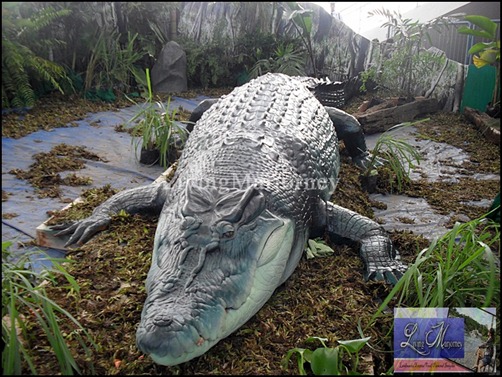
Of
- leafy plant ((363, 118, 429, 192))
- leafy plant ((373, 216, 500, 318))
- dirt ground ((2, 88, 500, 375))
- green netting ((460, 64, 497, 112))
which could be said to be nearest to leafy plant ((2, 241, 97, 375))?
dirt ground ((2, 88, 500, 375))

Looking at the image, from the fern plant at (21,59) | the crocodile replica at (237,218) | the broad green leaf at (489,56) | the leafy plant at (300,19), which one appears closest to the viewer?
the fern plant at (21,59)

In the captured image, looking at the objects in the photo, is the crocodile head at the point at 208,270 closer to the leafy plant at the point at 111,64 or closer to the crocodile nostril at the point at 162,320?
the crocodile nostril at the point at 162,320

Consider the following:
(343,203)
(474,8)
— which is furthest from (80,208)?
(474,8)

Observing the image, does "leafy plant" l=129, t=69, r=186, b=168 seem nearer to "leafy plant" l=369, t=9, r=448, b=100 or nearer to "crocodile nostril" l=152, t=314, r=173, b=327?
"crocodile nostril" l=152, t=314, r=173, b=327

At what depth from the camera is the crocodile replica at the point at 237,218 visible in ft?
5.21

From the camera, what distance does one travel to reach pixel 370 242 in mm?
2854

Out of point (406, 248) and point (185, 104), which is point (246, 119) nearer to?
point (185, 104)

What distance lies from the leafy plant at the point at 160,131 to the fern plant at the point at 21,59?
2.27m

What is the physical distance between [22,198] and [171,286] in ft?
2.73

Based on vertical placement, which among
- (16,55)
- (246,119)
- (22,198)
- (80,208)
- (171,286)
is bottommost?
(80,208)

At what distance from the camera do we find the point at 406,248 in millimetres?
3197

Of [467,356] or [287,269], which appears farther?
[287,269]

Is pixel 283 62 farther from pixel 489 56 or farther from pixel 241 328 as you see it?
pixel 241 328

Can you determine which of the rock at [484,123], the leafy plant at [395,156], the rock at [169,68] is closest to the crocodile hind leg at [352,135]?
the leafy plant at [395,156]
